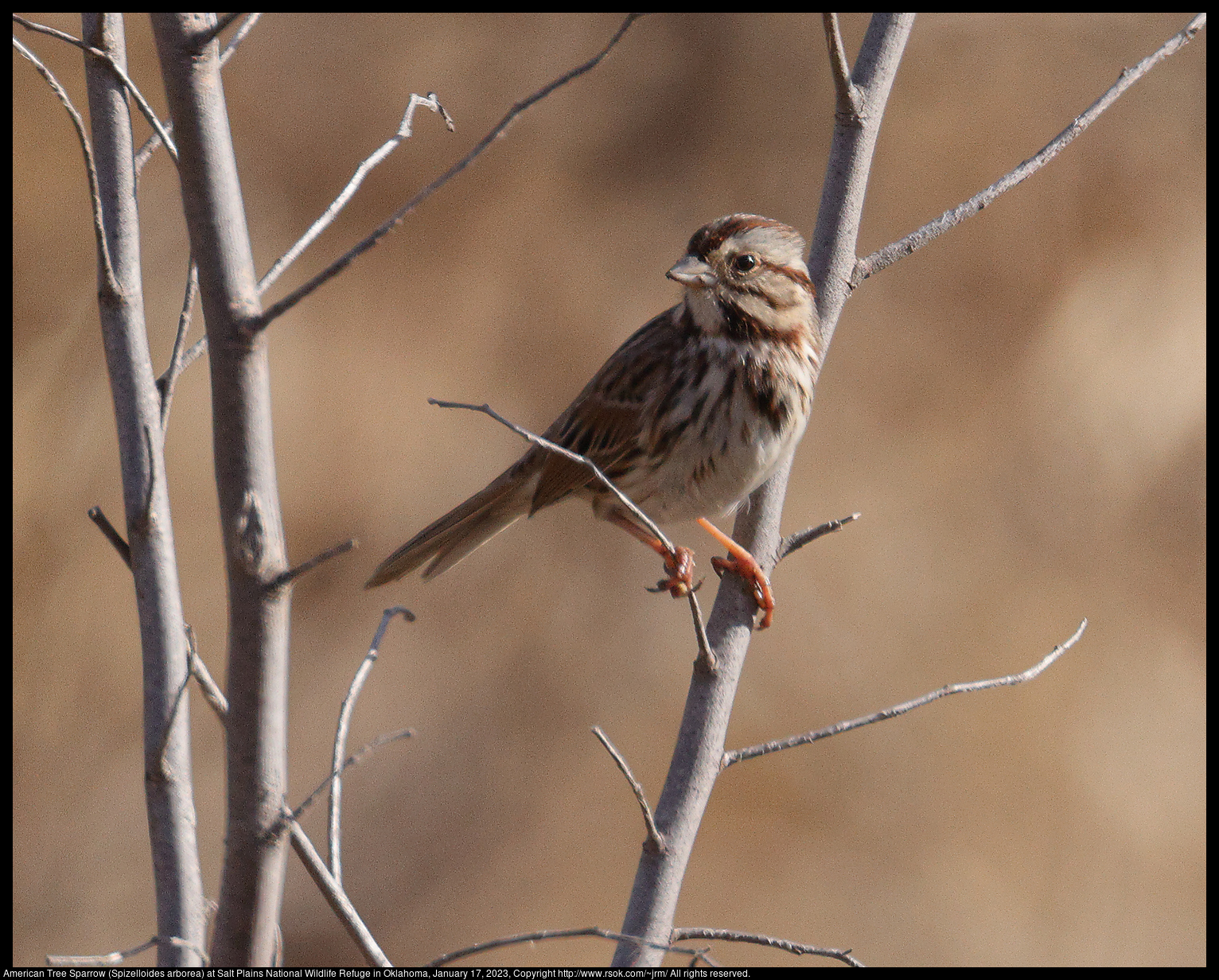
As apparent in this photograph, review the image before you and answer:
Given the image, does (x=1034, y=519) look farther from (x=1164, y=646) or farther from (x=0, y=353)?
(x=0, y=353)

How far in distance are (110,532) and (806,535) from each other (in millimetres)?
1708

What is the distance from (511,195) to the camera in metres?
5.52

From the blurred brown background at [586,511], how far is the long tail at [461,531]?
144 centimetres

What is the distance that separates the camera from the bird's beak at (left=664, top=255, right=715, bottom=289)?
3.37m

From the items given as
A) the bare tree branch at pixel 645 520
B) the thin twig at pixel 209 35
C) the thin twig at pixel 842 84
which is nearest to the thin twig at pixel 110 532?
the bare tree branch at pixel 645 520

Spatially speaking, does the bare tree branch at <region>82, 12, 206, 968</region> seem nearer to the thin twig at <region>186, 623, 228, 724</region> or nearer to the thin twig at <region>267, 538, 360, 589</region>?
the thin twig at <region>186, 623, 228, 724</region>

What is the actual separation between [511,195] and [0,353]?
95.7 inches

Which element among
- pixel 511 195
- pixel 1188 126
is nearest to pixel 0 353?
pixel 511 195

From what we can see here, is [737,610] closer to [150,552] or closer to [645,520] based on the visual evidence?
[645,520]

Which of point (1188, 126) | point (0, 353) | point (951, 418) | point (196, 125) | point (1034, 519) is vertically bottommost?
point (196, 125)

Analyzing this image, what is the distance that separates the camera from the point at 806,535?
114 inches

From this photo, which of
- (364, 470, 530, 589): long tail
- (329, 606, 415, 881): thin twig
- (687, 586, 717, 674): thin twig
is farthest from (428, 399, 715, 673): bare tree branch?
(364, 470, 530, 589): long tail

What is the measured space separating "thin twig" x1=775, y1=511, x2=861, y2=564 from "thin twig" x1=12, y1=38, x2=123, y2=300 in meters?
1.66

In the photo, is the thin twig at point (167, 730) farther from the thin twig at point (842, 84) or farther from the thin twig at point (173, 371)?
the thin twig at point (842, 84)
